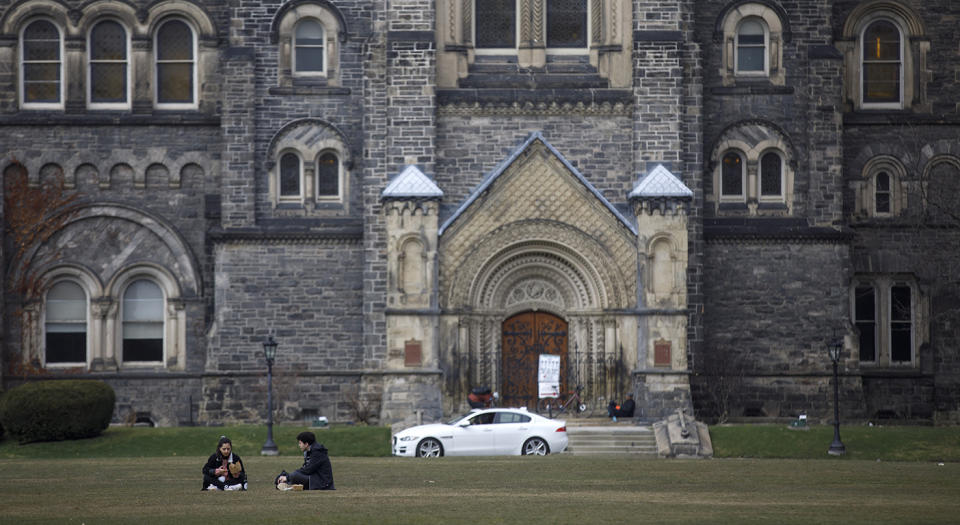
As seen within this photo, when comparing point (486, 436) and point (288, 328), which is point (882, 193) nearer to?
point (486, 436)

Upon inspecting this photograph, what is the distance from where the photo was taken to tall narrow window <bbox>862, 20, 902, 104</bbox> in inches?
1730

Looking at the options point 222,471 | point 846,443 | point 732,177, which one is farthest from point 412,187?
point 222,471

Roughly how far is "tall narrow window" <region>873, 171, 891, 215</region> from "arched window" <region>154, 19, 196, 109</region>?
1849 cm

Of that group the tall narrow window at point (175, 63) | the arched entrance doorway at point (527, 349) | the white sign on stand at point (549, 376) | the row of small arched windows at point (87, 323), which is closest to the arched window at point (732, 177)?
the arched entrance doorway at point (527, 349)

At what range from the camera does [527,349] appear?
41344 mm

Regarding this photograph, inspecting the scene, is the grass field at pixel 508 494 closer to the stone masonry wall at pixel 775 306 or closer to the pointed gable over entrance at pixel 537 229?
the pointed gable over entrance at pixel 537 229

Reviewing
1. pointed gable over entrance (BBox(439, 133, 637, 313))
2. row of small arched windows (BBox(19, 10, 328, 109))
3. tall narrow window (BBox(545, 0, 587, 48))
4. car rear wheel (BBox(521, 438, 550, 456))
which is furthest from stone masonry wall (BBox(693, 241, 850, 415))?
row of small arched windows (BBox(19, 10, 328, 109))

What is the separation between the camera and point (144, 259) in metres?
42.1

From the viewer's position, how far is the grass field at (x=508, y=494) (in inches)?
763

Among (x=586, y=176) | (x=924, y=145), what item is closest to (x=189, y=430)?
(x=586, y=176)

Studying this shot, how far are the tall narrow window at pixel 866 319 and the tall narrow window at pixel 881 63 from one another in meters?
5.24

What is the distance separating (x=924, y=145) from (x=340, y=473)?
22.2 m

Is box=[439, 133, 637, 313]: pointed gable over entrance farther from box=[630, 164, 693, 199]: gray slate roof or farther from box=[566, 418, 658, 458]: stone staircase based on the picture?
box=[566, 418, 658, 458]: stone staircase

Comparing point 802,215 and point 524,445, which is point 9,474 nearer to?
point 524,445
